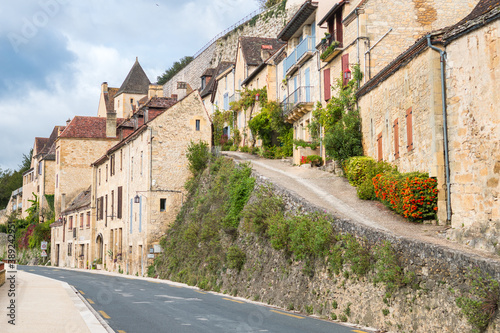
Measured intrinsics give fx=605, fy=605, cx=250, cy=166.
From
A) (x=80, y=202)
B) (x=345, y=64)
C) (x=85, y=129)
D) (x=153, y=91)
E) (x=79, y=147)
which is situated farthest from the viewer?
(x=153, y=91)

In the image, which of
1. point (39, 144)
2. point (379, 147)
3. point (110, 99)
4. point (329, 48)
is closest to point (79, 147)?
point (39, 144)

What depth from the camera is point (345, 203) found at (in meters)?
19.8

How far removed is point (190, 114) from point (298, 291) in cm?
2040

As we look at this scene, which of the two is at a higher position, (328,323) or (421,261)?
(421,261)

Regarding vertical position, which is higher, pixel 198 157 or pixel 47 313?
pixel 198 157

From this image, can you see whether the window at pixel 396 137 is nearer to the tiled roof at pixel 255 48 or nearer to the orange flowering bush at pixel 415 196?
the orange flowering bush at pixel 415 196

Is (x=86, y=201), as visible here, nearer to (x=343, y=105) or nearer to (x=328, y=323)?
(x=343, y=105)

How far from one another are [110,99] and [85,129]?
1306 inches

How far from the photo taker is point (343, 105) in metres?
25.6

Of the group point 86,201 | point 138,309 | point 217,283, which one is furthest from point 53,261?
point 138,309

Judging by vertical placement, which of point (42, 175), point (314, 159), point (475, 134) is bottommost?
point (475, 134)

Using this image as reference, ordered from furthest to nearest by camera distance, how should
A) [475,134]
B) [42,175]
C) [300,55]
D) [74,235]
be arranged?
[42,175]
[74,235]
[300,55]
[475,134]

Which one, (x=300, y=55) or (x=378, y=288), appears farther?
(x=300, y=55)

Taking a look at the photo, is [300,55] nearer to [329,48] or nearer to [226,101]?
[329,48]
